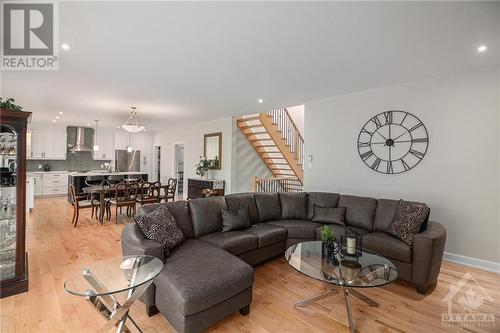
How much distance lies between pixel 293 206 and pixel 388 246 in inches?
63.3

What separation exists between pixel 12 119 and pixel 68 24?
1153 mm

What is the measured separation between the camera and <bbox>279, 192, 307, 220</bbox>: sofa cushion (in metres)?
4.15

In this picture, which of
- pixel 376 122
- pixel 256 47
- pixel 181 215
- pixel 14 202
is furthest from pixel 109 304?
pixel 376 122

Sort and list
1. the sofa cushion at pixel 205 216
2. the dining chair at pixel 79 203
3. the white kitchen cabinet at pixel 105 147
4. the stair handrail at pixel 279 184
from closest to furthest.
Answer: the sofa cushion at pixel 205 216 → the dining chair at pixel 79 203 → the stair handrail at pixel 279 184 → the white kitchen cabinet at pixel 105 147

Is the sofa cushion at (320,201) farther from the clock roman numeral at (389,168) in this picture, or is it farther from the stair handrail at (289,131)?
the stair handrail at (289,131)

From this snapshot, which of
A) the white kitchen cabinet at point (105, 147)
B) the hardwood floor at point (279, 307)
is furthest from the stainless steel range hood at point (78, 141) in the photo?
the hardwood floor at point (279, 307)

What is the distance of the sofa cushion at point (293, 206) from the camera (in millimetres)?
4152

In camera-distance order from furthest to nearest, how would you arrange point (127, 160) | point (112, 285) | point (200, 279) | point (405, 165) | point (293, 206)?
point (127, 160)
point (293, 206)
point (405, 165)
point (200, 279)
point (112, 285)

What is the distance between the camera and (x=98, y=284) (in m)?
1.69

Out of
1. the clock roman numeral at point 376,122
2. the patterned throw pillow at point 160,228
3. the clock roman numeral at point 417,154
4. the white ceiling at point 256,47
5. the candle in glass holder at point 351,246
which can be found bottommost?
the candle in glass holder at point 351,246

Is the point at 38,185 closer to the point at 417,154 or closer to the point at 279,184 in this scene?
the point at 279,184

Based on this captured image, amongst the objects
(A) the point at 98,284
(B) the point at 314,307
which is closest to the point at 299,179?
(B) the point at 314,307

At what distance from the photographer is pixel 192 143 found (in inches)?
339

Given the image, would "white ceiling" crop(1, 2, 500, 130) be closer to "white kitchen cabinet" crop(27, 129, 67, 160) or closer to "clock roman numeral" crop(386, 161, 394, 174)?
"clock roman numeral" crop(386, 161, 394, 174)
